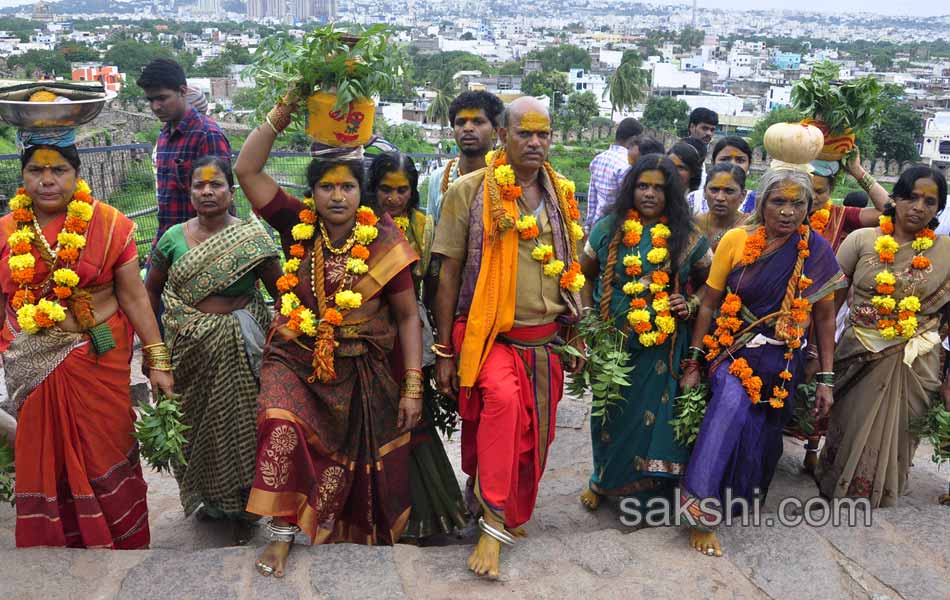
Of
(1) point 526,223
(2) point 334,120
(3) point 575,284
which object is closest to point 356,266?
(2) point 334,120

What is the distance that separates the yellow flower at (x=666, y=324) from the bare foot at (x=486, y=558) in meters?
1.28

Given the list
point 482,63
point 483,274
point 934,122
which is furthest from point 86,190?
point 482,63

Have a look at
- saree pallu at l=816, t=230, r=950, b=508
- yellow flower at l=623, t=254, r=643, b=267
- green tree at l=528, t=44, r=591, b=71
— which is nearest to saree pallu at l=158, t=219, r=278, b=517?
yellow flower at l=623, t=254, r=643, b=267

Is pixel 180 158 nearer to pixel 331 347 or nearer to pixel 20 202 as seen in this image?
pixel 20 202

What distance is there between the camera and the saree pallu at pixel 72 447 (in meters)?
3.64

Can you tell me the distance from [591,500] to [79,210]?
2.87 m

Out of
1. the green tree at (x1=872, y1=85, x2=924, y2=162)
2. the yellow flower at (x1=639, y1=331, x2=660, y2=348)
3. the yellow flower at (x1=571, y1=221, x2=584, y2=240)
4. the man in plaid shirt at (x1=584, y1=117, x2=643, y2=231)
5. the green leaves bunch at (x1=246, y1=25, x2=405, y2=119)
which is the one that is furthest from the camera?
the green tree at (x1=872, y1=85, x2=924, y2=162)

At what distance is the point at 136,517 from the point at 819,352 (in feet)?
10.7

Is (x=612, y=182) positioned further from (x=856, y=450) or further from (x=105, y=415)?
(x=105, y=415)

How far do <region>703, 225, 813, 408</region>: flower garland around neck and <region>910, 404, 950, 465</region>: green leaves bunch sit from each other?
0.85 m

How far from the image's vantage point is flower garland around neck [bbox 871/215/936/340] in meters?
4.20

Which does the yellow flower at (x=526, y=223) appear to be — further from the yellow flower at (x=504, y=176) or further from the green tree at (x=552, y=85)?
the green tree at (x=552, y=85)

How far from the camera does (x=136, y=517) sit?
3898 mm

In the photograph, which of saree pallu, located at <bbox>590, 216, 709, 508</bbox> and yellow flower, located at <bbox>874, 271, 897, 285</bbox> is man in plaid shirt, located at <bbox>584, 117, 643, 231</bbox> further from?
yellow flower, located at <bbox>874, 271, 897, 285</bbox>
